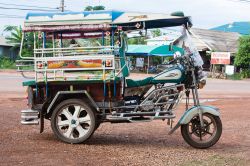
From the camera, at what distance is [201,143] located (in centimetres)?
795

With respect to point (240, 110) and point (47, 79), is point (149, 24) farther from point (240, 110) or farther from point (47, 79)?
point (240, 110)

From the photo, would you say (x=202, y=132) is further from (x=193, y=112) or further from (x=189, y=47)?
(x=189, y=47)

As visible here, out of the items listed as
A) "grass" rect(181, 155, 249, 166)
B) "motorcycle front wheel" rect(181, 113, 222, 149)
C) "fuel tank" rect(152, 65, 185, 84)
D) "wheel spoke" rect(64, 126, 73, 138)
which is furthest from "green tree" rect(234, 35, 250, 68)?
"grass" rect(181, 155, 249, 166)

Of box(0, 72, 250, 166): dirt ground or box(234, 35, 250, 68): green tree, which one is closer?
box(0, 72, 250, 166): dirt ground

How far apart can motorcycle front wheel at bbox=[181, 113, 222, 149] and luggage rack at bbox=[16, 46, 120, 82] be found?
5.19 ft

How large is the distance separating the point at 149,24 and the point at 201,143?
2237mm

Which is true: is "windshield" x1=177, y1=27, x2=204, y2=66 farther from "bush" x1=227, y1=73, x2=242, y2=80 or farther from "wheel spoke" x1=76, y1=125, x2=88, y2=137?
"bush" x1=227, y1=73, x2=242, y2=80

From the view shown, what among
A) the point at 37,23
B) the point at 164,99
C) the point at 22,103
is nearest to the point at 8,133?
the point at 37,23

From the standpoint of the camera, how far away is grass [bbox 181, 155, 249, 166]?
6719mm

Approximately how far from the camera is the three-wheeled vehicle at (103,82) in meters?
7.89

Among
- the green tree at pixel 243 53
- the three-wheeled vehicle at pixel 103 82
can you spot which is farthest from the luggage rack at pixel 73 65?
the green tree at pixel 243 53

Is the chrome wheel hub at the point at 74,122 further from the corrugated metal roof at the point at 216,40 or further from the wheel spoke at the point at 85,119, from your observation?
the corrugated metal roof at the point at 216,40

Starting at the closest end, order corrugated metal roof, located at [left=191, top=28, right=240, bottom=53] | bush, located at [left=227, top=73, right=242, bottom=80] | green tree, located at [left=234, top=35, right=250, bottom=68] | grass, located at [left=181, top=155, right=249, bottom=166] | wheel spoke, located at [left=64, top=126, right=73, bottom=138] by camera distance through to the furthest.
Answer: grass, located at [left=181, top=155, right=249, bottom=166]
wheel spoke, located at [left=64, top=126, right=73, bottom=138]
green tree, located at [left=234, top=35, right=250, bottom=68]
bush, located at [left=227, top=73, right=242, bottom=80]
corrugated metal roof, located at [left=191, top=28, right=240, bottom=53]

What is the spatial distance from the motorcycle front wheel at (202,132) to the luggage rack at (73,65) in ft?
5.19
